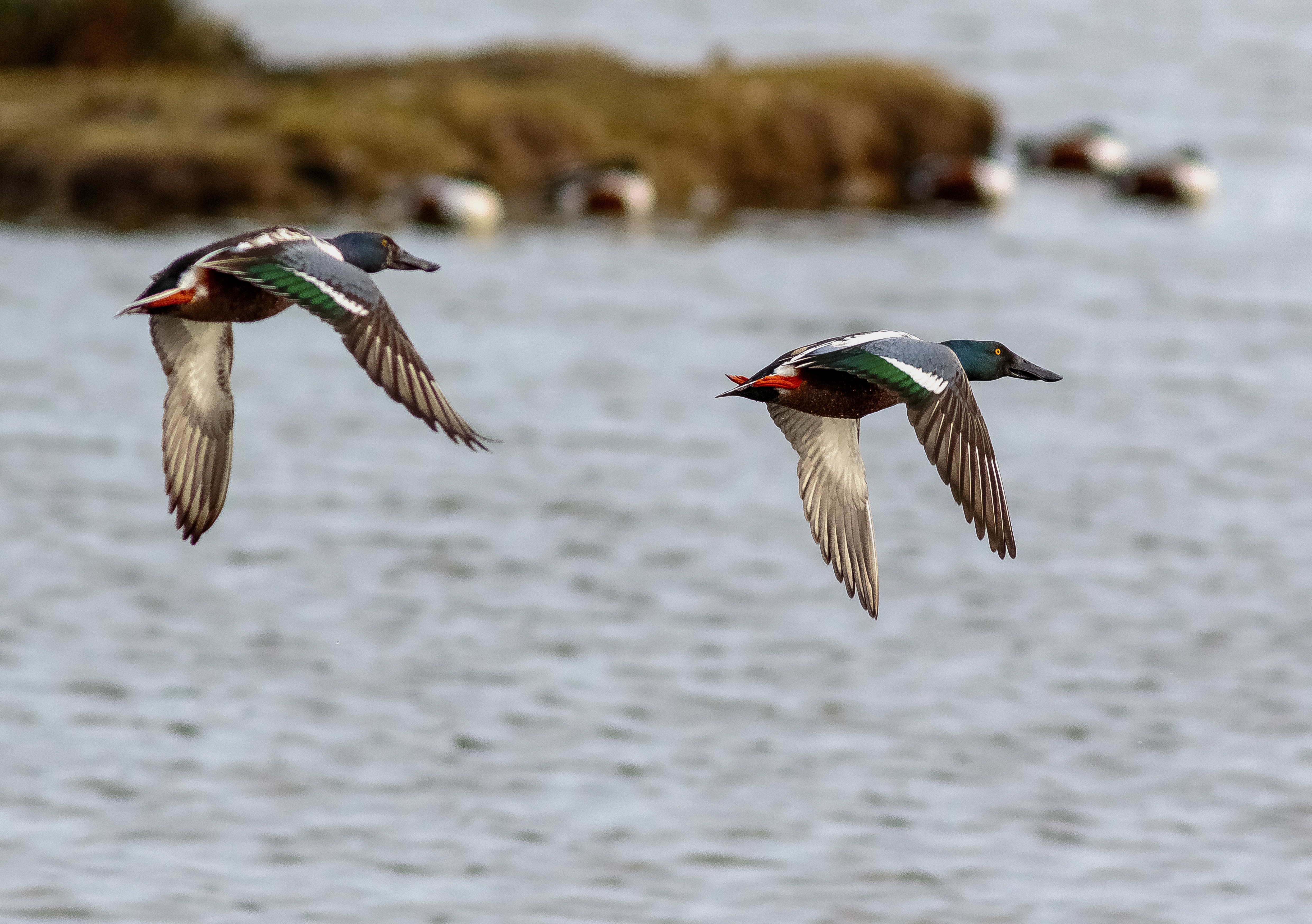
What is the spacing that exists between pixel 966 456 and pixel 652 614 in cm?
1024

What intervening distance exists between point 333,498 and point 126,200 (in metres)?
11.0

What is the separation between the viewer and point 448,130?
33094 millimetres

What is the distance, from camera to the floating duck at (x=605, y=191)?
104ft

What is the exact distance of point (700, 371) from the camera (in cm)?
2480

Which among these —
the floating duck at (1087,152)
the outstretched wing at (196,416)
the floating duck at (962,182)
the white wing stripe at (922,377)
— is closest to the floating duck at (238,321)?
the outstretched wing at (196,416)

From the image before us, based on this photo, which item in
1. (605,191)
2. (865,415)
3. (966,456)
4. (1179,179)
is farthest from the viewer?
(1179,179)

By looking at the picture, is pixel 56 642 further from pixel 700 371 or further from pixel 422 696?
pixel 700 371

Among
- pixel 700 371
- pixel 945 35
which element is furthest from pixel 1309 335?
pixel 945 35

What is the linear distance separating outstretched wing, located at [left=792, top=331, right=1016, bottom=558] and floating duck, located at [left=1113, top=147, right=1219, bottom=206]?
28.3m

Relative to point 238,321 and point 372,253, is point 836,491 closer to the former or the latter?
point 372,253

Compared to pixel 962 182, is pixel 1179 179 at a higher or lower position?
higher

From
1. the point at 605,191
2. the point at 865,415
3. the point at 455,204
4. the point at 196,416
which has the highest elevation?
→ the point at 605,191

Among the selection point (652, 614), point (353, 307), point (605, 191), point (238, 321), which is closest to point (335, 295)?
point (353, 307)

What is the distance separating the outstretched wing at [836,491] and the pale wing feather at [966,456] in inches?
36.8
